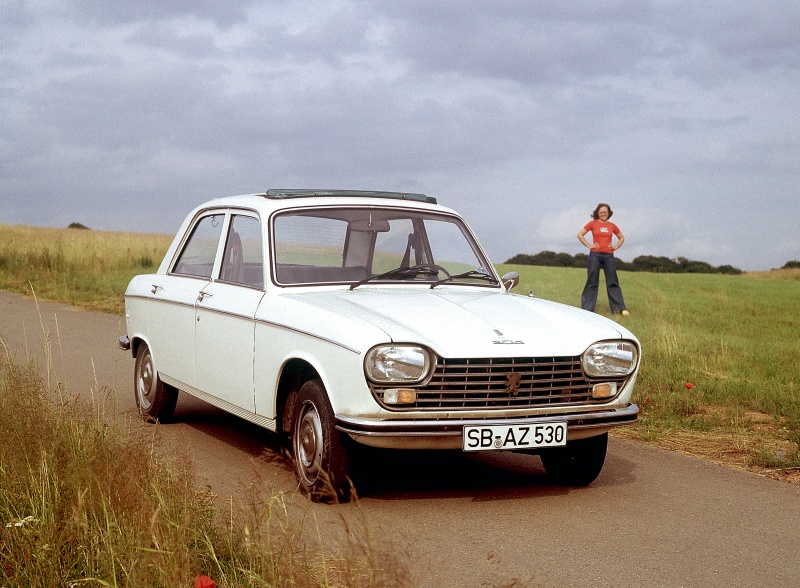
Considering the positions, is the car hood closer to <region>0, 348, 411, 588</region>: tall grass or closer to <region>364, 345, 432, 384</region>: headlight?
<region>364, 345, 432, 384</region>: headlight

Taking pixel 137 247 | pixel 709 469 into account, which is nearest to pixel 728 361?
pixel 709 469

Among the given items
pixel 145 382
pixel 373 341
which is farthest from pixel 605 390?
pixel 145 382

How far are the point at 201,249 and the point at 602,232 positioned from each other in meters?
12.6

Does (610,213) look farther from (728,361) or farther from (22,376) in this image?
(22,376)

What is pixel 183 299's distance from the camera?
25.3ft

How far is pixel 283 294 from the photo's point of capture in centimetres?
653

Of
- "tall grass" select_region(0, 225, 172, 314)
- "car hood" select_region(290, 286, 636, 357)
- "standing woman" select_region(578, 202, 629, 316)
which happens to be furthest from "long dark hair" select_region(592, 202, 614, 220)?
"car hood" select_region(290, 286, 636, 357)

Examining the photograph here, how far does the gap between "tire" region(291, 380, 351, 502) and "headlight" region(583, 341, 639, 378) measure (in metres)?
1.45

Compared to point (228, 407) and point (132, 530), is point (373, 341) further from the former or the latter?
point (228, 407)

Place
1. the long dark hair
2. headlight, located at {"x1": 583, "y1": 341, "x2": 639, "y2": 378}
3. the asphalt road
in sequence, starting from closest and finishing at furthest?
the asphalt road < headlight, located at {"x1": 583, "y1": 341, "x2": 639, "y2": 378} < the long dark hair

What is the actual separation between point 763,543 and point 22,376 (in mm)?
4375

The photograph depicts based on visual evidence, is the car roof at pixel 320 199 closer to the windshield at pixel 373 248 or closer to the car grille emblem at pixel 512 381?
the windshield at pixel 373 248

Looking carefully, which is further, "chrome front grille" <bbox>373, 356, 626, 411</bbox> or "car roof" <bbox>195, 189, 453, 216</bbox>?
"car roof" <bbox>195, 189, 453, 216</bbox>

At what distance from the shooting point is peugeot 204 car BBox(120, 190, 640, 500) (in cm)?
555
